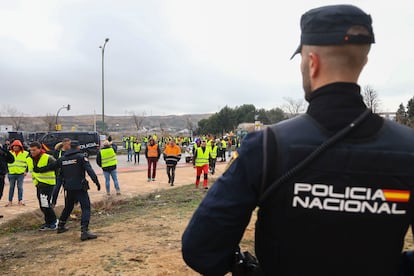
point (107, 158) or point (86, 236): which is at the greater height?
point (107, 158)

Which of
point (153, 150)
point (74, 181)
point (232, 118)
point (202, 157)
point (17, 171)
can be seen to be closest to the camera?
point (74, 181)

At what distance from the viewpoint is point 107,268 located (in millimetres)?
4785

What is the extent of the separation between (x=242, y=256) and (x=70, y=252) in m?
4.81

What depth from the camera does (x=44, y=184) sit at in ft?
25.2

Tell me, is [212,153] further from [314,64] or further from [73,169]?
[314,64]

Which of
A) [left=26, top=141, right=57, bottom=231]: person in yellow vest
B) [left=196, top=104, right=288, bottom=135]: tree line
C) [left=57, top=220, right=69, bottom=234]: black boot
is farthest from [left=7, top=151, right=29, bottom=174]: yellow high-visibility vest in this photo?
[left=196, top=104, right=288, bottom=135]: tree line

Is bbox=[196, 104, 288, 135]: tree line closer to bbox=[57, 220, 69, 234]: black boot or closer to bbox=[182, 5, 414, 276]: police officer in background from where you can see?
bbox=[57, 220, 69, 234]: black boot

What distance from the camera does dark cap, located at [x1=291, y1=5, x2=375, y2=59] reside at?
4.66 feet

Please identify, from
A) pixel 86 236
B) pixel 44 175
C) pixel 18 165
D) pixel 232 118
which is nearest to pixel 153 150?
pixel 18 165

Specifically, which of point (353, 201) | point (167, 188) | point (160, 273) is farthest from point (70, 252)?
point (167, 188)

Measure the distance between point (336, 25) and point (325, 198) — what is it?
26.0 inches

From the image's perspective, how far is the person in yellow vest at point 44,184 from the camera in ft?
24.9

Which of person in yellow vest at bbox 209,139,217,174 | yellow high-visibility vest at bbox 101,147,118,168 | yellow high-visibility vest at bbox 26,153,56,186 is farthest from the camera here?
person in yellow vest at bbox 209,139,217,174

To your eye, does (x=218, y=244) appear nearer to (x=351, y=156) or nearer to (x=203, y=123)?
(x=351, y=156)
